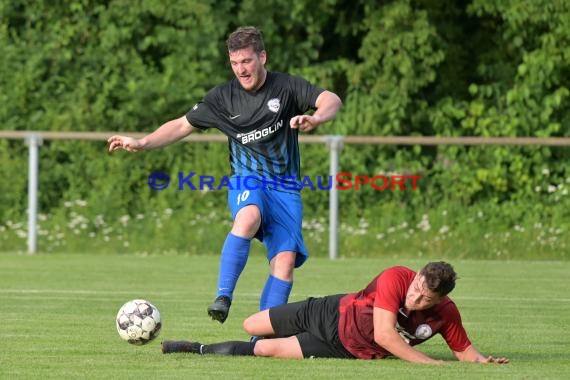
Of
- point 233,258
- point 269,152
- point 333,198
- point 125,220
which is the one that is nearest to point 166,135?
point 269,152

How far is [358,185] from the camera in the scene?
721 inches

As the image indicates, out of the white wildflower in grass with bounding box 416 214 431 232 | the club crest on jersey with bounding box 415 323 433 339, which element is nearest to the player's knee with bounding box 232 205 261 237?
the club crest on jersey with bounding box 415 323 433 339

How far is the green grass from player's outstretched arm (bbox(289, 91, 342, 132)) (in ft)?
4.29

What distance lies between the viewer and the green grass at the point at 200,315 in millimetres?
7402

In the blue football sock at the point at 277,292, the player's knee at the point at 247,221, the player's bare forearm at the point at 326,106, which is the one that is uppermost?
the player's bare forearm at the point at 326,106

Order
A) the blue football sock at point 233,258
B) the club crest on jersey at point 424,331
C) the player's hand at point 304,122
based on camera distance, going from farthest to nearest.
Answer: the blue football sock at point 233,258 → the player's hand at point 304,122 → the club crest on jersey at point 424,331

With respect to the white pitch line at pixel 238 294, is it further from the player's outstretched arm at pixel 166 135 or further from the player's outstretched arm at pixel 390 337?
the player's outstretched arm at pixel 390 337

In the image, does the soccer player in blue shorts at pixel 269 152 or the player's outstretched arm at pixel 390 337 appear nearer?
the player's outstretched arm at pixel 390 337

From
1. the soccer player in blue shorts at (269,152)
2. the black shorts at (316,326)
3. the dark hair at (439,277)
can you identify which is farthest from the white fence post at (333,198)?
the dark hair at (439,277)

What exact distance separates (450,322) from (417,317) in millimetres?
187

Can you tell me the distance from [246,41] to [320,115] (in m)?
→ 0.66

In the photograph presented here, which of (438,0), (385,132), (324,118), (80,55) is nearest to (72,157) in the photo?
(80,55)

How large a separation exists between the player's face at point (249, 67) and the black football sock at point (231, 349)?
62.9 inches

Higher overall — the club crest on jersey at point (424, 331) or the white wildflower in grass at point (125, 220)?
the club crest on jersey at point (424, 331)
